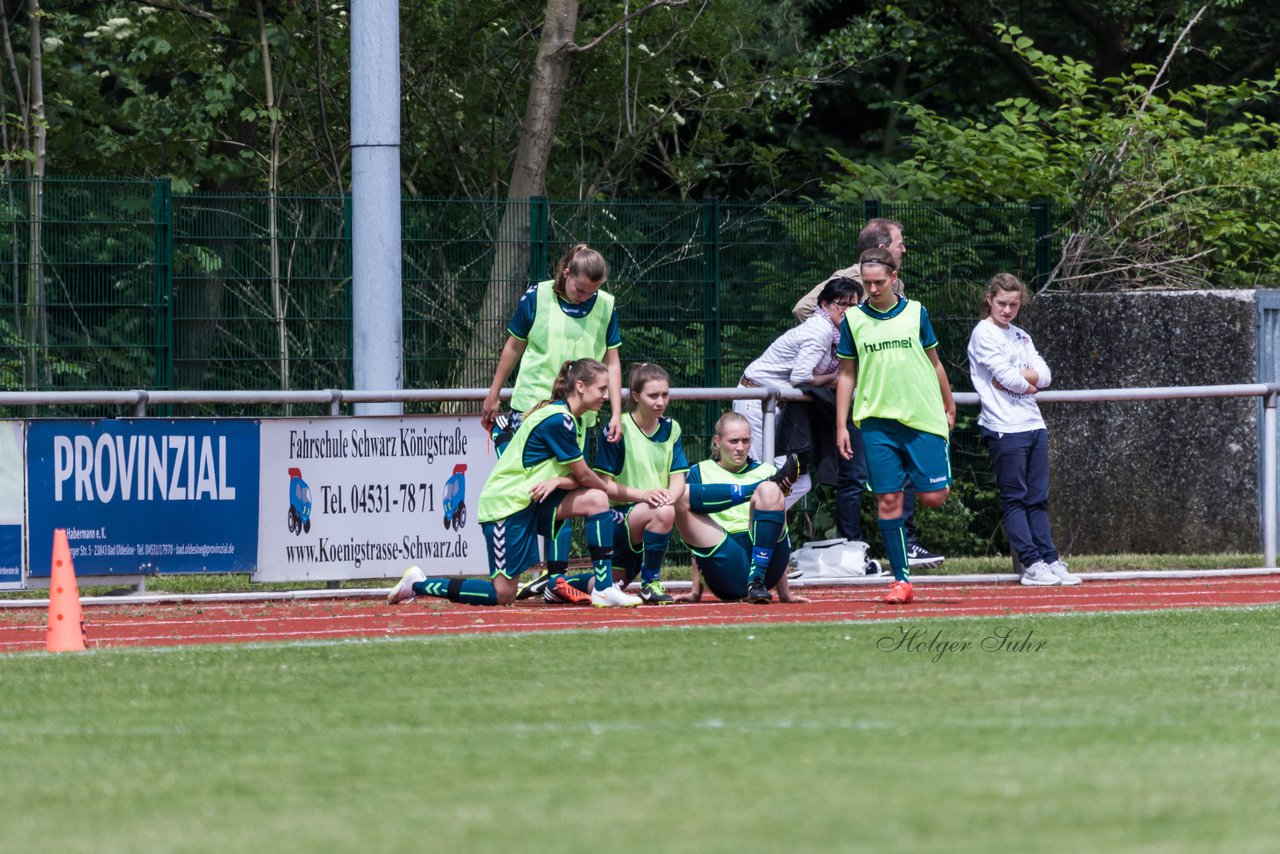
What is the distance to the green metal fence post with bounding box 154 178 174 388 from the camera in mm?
12977

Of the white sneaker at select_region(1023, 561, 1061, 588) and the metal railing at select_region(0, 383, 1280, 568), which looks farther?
the white sneaker at select_region(1023, 561, 1061, 588)

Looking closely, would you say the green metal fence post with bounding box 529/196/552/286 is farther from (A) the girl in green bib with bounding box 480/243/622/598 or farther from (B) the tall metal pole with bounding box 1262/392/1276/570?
(B) the tall metal pole with bounding box 1262/392/1276/570

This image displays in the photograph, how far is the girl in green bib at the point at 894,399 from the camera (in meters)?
10.9

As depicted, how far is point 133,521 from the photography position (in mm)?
11188

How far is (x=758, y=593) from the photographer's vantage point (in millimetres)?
10914

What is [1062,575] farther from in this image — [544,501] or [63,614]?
[63,614]

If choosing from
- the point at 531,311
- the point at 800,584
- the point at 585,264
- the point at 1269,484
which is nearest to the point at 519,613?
Answer: the point at 531,311

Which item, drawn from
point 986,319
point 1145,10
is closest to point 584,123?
point 1145,10

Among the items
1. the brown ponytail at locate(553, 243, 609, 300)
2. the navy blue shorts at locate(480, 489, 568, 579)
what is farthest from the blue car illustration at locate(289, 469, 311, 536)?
the brown ponytail at locate(553, 243, 609, 300)

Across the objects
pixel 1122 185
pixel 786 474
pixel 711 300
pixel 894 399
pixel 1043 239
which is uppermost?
pixel 1122 185

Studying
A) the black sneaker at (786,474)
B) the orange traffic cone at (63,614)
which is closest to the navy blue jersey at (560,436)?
the black sneaker at (786,474)

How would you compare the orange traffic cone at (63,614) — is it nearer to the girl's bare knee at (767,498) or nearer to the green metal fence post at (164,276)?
the girl's bare knee at (767,498)

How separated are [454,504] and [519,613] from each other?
149 cm

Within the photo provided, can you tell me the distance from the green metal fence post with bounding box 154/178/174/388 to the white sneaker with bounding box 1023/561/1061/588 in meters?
5.34
